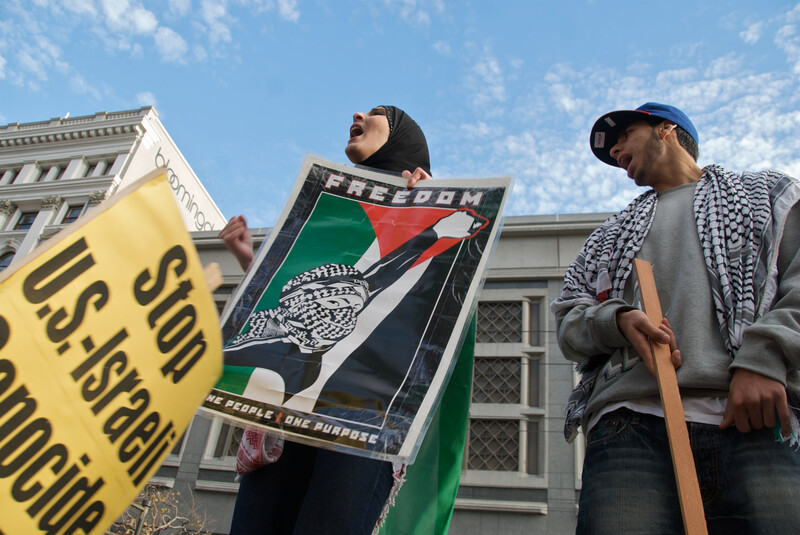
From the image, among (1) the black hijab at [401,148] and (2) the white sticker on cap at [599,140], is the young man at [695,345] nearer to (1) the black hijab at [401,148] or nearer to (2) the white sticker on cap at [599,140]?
(2) the white sticker on cap at [599,140]

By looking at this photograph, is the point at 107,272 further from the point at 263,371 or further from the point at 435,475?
the point at 435,475

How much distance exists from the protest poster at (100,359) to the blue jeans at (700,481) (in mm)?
1007

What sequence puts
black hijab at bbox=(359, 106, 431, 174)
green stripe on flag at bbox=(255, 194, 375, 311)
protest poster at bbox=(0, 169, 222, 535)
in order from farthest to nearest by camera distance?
black hijab at bbox=(359, 106, 431, 174) < green stripe on flag at bbox=(255, 194, 375, 311) < protest poster at bbox=(0, 169, 222, 535)

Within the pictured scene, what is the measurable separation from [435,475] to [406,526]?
0.67 ft

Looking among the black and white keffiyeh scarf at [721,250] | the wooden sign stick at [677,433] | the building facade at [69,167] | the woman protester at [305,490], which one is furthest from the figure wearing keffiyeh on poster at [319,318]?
the building facade at [69,167]

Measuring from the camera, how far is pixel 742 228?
172 centimetres

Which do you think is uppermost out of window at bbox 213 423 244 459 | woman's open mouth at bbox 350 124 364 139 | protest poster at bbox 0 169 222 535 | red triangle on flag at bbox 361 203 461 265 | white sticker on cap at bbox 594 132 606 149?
window at bbox 213 423 244 459

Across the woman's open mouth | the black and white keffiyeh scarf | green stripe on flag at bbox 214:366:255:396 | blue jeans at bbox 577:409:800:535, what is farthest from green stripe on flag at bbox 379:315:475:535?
the woman's open mouth

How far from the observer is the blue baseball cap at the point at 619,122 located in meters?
2.13

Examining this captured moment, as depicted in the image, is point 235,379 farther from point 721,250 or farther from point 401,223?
point 721,250

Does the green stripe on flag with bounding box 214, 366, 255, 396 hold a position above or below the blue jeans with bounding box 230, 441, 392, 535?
above

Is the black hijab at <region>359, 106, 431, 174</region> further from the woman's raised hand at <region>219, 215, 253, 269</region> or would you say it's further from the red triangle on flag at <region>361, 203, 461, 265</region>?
the woman's raised hand at <region>219, 215, 253, 269</region>

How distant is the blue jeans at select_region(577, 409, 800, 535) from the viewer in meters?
1.30

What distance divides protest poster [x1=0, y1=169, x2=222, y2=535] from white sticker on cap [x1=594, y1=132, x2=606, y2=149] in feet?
5.52
